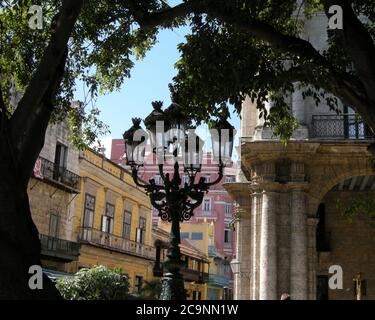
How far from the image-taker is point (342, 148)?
14.3 metres

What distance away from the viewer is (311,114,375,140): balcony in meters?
14.6

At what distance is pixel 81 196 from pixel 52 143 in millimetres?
3721

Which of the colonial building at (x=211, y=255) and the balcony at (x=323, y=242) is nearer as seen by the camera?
the balcony at (x=323, y=242)

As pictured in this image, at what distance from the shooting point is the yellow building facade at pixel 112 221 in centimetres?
2745

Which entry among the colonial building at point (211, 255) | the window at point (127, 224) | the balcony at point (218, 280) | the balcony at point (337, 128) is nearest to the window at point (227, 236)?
the colonial building at point (211, 255)

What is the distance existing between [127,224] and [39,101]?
1133 inches

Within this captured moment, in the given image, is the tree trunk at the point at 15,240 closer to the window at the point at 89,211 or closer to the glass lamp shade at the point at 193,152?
the glass lamp shade at the point at 193,152

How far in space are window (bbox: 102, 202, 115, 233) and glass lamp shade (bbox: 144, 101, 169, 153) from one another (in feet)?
75.7

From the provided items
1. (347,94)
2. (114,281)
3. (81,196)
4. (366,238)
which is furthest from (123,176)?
(347,94)

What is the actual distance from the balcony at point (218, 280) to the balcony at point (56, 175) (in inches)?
1273

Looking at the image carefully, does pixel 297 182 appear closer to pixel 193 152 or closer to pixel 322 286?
pixel 322 286

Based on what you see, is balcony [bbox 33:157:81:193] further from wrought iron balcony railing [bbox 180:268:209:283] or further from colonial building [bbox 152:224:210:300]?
wrought iron balcony railing [bbox 180:268:209:283]
